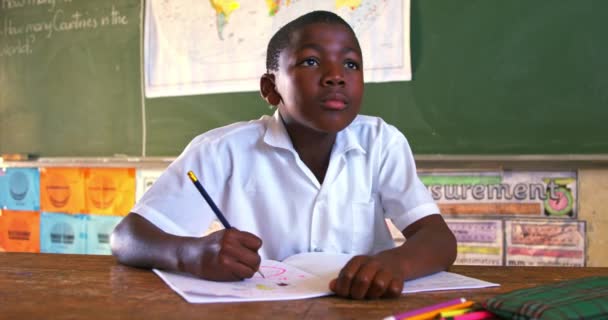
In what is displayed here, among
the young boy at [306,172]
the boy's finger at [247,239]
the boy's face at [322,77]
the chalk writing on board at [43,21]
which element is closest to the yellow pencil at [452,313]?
the boy's finger at [247,239]

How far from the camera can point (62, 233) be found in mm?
2799

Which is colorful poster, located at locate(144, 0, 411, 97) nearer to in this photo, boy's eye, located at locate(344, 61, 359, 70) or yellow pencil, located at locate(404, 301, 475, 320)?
boy's eye, located at locate(344, 61, 359, 70)

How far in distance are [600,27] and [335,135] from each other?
3.66 feet

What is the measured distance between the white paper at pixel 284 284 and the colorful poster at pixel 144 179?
1.68 metres

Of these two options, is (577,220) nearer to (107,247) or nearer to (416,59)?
(416,59)

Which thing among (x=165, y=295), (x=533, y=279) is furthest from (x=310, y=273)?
(x=533, y=279)

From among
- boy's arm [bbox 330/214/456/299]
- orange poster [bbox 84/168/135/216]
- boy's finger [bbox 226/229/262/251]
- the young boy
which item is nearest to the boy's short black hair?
the young boy

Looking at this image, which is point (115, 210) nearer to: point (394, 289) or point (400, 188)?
point (400, 188)

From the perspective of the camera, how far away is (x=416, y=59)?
2.11m

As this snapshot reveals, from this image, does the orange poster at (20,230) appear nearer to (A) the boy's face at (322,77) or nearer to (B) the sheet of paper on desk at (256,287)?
(A) the boy's face at (322,77)

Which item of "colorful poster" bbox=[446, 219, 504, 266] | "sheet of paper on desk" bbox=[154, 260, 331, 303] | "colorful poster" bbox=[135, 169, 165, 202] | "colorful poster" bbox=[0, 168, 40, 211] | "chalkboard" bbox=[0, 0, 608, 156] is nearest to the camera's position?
"sheet of paper on desk" bbox=[154, 260, 331, 303]

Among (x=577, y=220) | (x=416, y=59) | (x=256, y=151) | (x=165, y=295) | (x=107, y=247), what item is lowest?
(x=107, y=247)

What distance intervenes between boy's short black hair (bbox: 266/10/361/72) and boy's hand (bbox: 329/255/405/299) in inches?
25.0

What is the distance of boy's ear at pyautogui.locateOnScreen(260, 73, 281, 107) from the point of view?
4.42 ft
